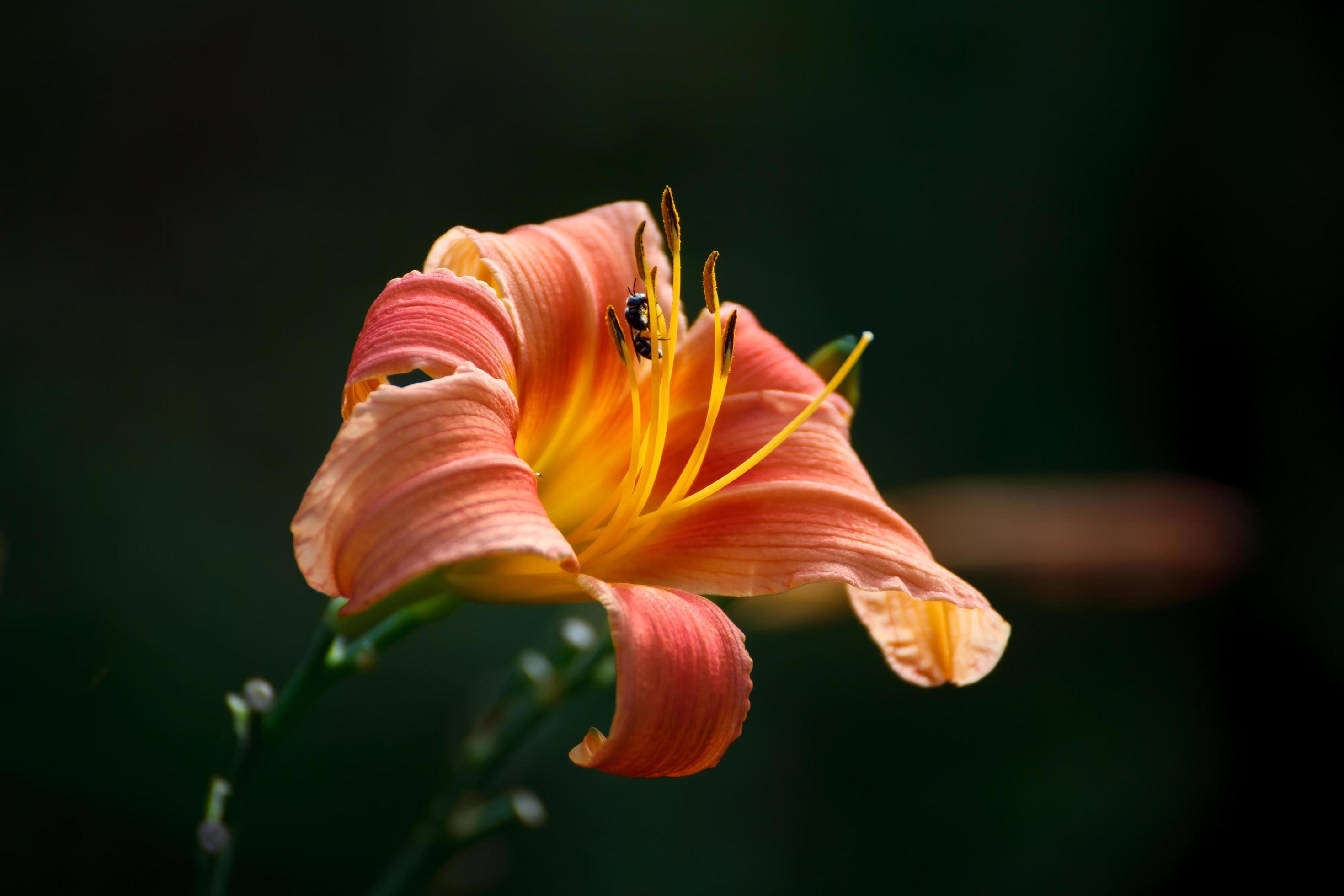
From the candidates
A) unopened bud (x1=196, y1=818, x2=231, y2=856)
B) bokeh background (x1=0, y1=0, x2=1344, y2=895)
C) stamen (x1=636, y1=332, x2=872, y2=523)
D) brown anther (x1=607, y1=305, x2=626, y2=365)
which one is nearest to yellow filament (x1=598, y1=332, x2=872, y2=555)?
stamen (x1=636, y1=332, x2=872, y2=523)

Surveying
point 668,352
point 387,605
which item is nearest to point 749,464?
point 668,352

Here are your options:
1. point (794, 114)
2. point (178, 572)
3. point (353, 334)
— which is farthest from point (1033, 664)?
point (178, 572)

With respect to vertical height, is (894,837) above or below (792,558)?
below

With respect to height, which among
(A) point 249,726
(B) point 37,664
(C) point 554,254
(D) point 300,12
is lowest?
(B) point 37,664

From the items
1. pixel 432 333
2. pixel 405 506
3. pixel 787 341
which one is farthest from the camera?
pixel 787 341

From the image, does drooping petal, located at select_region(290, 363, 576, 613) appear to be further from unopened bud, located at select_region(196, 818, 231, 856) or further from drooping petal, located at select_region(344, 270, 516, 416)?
unopened bud, located at select_region(196, 818, 231, 856)

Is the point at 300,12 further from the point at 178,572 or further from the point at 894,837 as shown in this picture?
the point at 894,837

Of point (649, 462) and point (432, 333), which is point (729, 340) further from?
point (432, 333)
